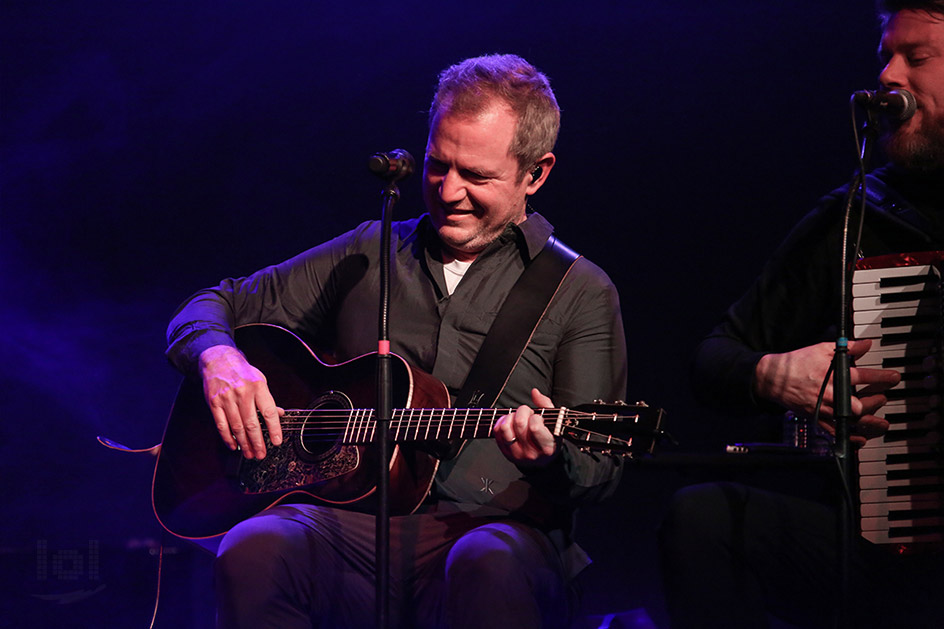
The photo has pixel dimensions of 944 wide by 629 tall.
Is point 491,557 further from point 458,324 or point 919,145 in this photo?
point 919,145

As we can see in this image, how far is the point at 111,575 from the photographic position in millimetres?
3686

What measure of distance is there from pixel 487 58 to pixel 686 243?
1311mm

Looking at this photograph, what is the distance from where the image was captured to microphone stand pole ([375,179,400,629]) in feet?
6.40

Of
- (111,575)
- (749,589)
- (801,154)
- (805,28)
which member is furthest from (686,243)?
(111,575)

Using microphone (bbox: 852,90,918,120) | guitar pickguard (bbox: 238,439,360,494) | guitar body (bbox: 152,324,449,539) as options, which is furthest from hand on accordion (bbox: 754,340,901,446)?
guitar pickguard (bbox: 238,439,360,494)

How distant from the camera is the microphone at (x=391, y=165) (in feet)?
6.98

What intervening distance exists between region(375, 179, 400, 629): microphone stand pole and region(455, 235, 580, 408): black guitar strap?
1.63 feet

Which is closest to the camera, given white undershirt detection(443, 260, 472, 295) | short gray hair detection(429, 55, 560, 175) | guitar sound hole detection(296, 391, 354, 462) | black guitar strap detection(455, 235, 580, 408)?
guitar sound hole detection(296, 391, 354, 462)

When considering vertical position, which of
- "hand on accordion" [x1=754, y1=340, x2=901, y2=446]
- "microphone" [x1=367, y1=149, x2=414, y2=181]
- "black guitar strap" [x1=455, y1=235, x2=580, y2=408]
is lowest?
"hand on accordion" [x1=754, y1=340, x2=901, y2=446]

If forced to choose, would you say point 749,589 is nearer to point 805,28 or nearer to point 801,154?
point 801,154

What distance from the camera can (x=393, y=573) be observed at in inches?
92.0

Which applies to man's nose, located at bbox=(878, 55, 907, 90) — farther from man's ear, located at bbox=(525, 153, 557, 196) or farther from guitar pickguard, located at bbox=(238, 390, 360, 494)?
guitar pickguard, located at bbox=(238, 390, 360, 494)

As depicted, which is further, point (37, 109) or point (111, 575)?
point (37, 109)

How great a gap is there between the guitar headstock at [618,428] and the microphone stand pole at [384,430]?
1.40 ft
